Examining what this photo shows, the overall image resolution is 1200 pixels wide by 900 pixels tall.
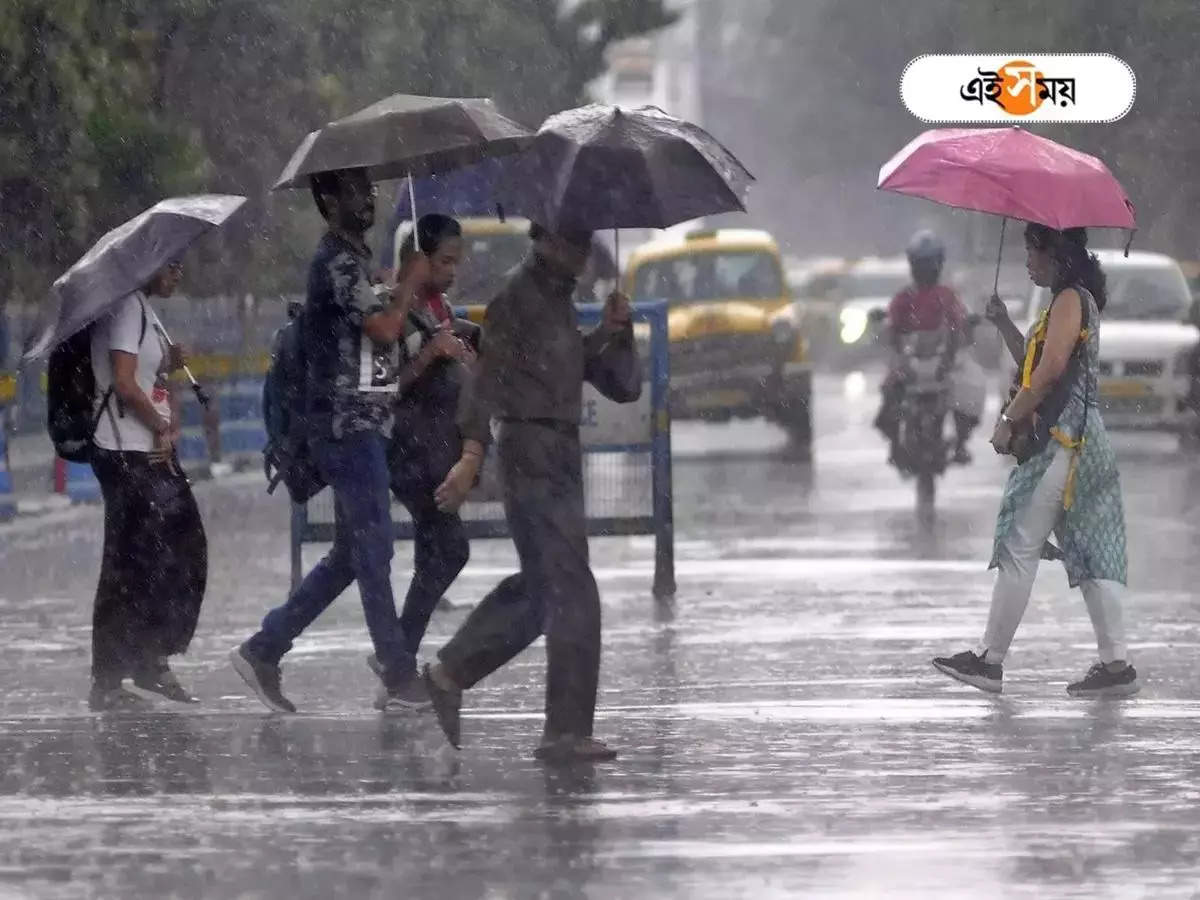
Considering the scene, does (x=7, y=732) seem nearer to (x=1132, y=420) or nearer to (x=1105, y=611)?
(x=1105, y=611)

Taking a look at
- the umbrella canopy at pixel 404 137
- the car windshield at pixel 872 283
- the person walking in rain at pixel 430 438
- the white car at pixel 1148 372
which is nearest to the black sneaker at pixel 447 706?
the person walking in rain at pixel 430 438

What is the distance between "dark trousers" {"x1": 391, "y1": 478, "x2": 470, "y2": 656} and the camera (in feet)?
34.4

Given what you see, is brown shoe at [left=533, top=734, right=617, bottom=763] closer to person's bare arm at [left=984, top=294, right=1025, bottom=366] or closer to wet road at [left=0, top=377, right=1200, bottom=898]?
wet road at [left=0, top=377, right=1200, bottom=898]

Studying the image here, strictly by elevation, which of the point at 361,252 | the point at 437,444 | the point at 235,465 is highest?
the point at 361,252

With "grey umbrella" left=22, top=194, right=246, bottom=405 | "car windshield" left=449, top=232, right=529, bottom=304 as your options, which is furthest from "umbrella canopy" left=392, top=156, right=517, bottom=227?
"car windshield" left=449, top=232, right=529, bottom=304

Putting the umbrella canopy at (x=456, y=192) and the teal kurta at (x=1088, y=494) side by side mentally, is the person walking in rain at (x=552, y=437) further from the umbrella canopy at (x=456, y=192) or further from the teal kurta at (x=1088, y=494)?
the teal kurta at (x=1088, y=494)

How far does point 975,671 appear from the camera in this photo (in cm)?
1052

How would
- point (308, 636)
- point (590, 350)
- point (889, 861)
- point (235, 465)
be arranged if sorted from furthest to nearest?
point (235, 465) < point (308, 636) < point (590, 350) < point (889, 861)

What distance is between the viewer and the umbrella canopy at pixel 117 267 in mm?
10242

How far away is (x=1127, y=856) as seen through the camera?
7.39 metres

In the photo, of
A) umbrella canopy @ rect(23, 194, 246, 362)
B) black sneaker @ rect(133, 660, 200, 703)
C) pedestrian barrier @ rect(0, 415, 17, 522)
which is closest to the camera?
umbrella canopy @ rect(23, 194, 246, 362)

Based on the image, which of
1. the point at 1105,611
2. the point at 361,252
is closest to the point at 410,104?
the point at 361,252

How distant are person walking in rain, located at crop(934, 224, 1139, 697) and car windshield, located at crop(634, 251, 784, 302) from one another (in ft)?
56.0

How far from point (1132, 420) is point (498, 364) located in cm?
1828
